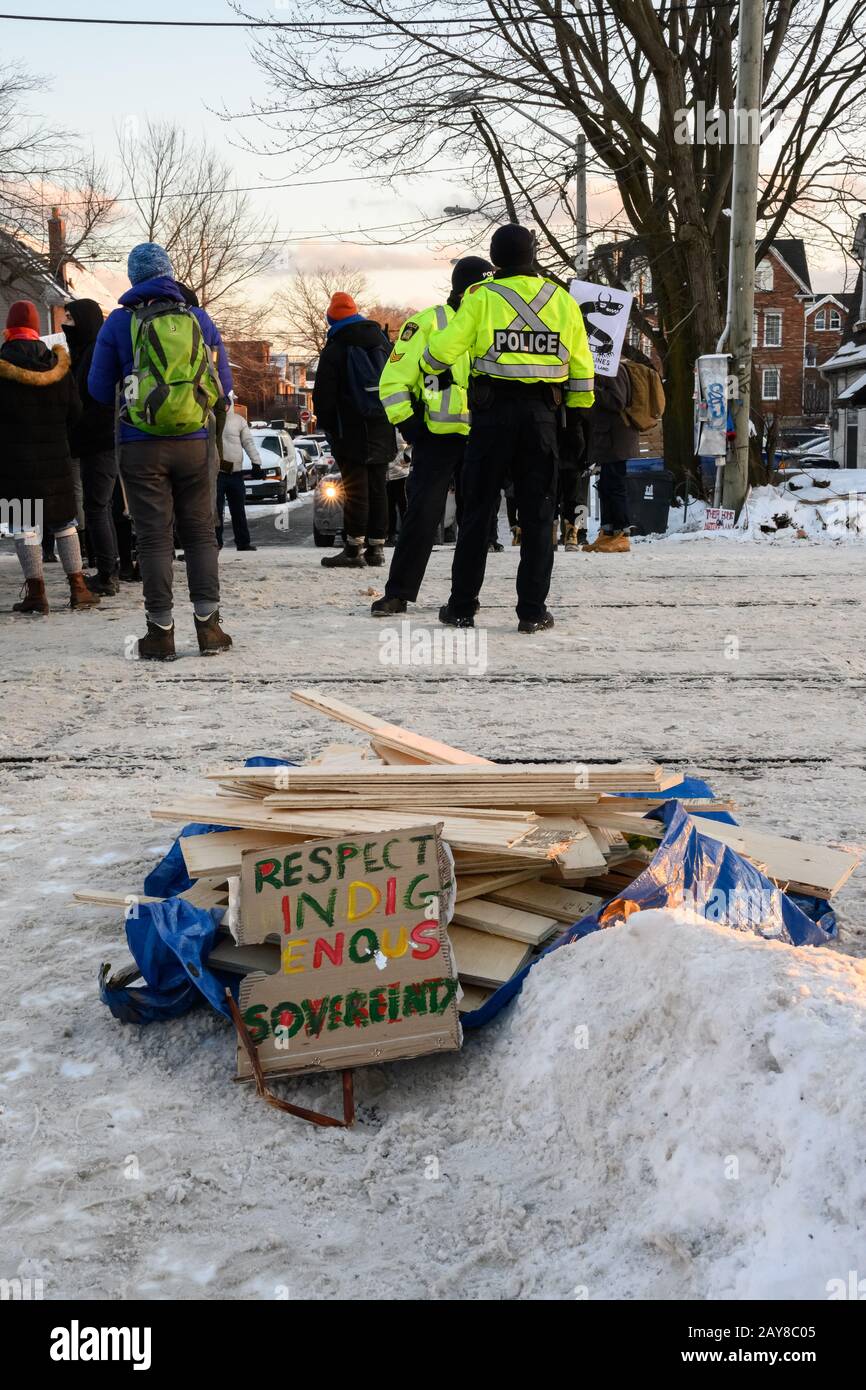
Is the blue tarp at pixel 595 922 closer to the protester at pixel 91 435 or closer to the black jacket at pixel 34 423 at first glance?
the black jacket at pixel 34 423

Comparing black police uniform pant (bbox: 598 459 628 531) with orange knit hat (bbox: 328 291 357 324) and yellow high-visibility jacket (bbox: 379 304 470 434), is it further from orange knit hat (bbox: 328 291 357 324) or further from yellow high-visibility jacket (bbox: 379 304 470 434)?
yellow high-visibility jacket (bbox: 379 304 470 434)

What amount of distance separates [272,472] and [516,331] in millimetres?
24170

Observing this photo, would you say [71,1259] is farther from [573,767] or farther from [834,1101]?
[573,767]

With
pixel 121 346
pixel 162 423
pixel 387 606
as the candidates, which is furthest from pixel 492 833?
pixel 387 606

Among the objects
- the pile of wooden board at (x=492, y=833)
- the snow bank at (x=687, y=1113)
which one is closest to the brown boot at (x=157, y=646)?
the pile of wooden board at (x=492, y=833)

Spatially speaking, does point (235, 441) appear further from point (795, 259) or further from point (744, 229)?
point (795, 259)

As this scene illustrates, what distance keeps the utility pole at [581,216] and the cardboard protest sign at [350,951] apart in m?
20.8

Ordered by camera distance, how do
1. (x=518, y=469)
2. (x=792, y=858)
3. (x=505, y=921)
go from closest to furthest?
(x=505, y=921) → (x=792, y=858) → (x=518, y=469)

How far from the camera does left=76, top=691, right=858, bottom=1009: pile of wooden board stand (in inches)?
126

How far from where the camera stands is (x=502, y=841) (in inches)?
128

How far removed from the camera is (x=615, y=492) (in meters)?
14.5

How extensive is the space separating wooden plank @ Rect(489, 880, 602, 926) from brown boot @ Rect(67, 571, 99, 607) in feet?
22.8
